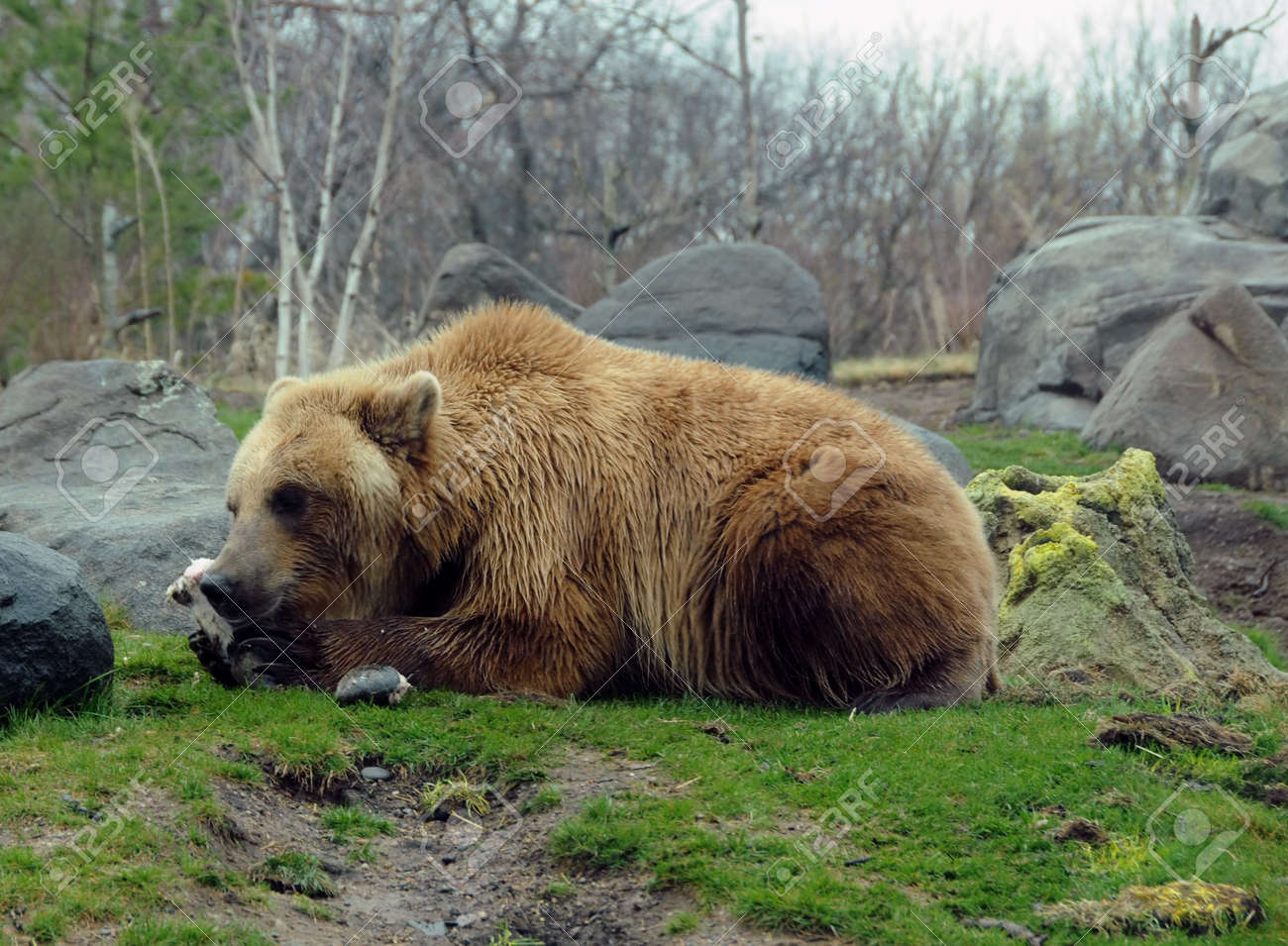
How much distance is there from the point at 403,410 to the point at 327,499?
52 cm

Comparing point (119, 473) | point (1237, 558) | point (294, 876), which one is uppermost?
point (119, 473)

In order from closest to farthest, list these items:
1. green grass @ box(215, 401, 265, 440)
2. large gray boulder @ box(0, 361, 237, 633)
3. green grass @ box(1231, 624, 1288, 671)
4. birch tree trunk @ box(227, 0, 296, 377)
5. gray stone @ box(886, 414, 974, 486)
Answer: large gray boulder @ box(0, 361, 237, 633) < green grass @ box(1231, 624, 1288, 671) < gray stone @ box(886, 414, 974, 486) < green grass @ box(215, 401, 265, 440) < birch tree trunk @ box(227, 0, 296, 377)

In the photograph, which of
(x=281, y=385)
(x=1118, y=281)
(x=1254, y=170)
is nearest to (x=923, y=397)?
(x=1118, y=281)

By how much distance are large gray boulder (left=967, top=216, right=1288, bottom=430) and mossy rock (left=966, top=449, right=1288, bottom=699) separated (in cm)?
676

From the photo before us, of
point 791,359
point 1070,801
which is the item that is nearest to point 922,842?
point 1070,801

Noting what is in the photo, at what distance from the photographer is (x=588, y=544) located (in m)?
5.95

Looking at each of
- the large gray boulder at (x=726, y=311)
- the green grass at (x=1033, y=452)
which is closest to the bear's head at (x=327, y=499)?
the green grass at (x=1033, y=452)

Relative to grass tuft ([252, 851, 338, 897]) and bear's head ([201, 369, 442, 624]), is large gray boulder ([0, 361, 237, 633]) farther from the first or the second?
grass tuft ([252, 851, 338, 897])

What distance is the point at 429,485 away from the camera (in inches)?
226

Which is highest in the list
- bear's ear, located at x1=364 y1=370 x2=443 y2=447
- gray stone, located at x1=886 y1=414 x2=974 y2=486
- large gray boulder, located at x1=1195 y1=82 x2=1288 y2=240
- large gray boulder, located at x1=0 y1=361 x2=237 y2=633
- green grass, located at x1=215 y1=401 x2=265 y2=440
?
large gray boulder, located at x1=1195 y1=82 x2=1288 y2=240

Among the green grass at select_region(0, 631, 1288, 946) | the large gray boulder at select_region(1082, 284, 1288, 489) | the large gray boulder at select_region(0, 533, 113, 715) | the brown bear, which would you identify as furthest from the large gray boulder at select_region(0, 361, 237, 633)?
the large gray boulder at select_region(1082, 284, 1288, 489)

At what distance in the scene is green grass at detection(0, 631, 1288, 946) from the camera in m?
3.85

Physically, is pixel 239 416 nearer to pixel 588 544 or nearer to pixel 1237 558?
pixel 588 544

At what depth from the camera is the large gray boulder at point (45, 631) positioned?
470cm
